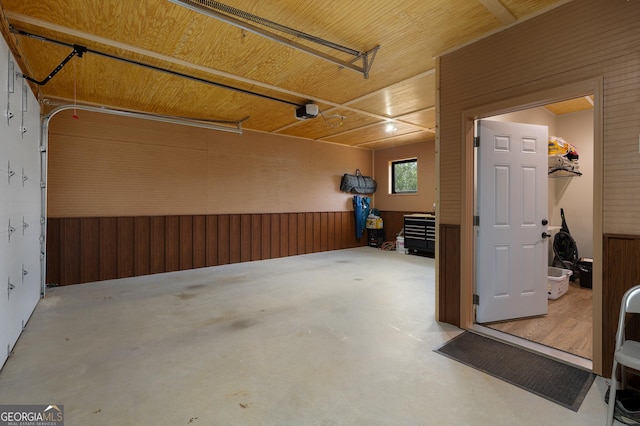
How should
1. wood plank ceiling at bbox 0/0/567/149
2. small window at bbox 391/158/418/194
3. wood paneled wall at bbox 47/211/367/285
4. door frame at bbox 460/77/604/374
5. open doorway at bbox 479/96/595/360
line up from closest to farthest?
door frame at bbox 460/77/604/374 < wood plank ceiling at bbox 0/0/567/149 < open doorway at bbox 479/96/595/360 < wood paneled wall at bbox 47/211/367/285 < small window at bbox 391/158/418/194

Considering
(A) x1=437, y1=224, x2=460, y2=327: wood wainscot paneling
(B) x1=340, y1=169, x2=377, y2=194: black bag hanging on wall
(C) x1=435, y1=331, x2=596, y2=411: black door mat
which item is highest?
(B) x1=340, y1=169, x2=377, y2=194: black bag hanging on wall

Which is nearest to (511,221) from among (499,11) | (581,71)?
(581,71)

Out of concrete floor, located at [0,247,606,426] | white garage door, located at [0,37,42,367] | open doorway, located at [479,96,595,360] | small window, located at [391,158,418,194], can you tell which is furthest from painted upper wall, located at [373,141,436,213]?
white garage door, located at [0,37,42,367]

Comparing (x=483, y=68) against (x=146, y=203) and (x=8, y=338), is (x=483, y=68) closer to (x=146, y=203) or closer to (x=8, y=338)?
(x=8, y=338)

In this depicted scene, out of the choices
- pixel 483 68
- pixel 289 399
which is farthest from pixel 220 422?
pixel 483 68

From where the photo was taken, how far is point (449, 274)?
3121 mm

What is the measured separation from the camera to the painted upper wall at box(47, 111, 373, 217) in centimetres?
467

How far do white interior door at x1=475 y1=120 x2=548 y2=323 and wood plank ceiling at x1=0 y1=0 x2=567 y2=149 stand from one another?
107 centimetres

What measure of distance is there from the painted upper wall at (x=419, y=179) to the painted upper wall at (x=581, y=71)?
453 centimetres

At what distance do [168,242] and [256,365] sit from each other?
399cm

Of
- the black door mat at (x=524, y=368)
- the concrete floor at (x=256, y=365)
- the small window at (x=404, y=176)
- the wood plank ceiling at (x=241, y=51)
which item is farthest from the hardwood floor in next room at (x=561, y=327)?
the small window at (x=404, y=176)

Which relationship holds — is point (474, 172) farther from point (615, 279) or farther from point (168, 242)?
point (168, 242)

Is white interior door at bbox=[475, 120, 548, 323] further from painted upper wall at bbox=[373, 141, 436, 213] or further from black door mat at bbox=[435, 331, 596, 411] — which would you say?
painted upper wall at bbox=[373, 141, 436, 213]

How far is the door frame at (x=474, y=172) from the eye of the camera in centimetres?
217
